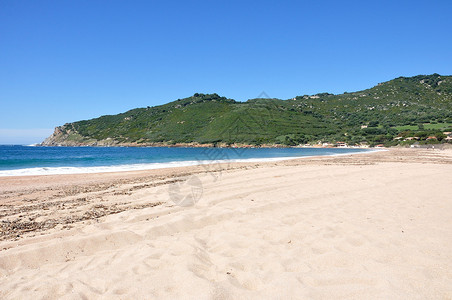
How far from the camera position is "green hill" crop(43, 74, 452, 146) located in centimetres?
7919

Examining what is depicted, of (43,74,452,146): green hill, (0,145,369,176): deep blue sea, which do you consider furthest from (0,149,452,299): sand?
(43,74,452,146): green hill

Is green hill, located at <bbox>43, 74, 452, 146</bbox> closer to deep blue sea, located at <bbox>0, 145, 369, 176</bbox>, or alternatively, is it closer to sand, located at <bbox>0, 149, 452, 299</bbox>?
deep blue sea, located at <bbox>0, 145, 369, 176</bbox>

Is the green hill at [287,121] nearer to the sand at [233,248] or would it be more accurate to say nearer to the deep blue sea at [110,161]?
the deep blue sea at [110,161]

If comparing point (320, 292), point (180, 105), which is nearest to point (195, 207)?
point (320, 292)

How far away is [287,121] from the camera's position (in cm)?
9794

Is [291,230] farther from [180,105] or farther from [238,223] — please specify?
[180,105]

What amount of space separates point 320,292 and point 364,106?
130397mm

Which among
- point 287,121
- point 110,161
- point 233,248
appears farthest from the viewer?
point 287,121

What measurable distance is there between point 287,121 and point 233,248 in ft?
321

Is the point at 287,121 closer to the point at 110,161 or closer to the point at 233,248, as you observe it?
the point at 110,161

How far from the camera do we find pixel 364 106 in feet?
378

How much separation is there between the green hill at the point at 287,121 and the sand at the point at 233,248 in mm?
63083

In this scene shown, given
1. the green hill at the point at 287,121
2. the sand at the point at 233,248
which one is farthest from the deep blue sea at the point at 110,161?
the green hill at the point at 287,121

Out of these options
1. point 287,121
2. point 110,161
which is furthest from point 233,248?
point 287,121
